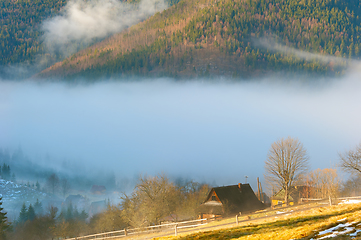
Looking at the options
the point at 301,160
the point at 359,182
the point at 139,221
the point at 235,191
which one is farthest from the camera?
the point at 359,182

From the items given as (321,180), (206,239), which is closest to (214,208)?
(321,180)

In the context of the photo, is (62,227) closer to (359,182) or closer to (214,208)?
(214,208)

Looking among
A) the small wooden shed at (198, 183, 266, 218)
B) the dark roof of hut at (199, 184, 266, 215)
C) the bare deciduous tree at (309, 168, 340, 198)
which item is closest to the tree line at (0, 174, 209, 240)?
the small wooden shed at (198, 183, 266, 218)

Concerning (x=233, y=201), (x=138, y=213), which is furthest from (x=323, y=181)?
(x=138, y=213)

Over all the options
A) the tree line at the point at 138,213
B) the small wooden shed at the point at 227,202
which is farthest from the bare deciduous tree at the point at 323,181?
the tree line at the point at 138,213

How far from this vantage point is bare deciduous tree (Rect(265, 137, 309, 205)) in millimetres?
60969

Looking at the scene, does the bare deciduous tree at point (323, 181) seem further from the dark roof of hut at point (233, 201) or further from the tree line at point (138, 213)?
the tree line at point (138, 213)

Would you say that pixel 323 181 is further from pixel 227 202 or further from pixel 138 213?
pixel 138 213

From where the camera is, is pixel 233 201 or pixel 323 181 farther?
pixel 323 181

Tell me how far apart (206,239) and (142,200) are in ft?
142

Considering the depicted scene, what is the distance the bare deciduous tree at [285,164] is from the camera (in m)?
61.0

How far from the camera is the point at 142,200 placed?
64.2 metres

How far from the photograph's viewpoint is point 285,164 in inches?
2436

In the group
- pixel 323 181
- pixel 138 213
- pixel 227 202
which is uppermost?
pixel 323 181
